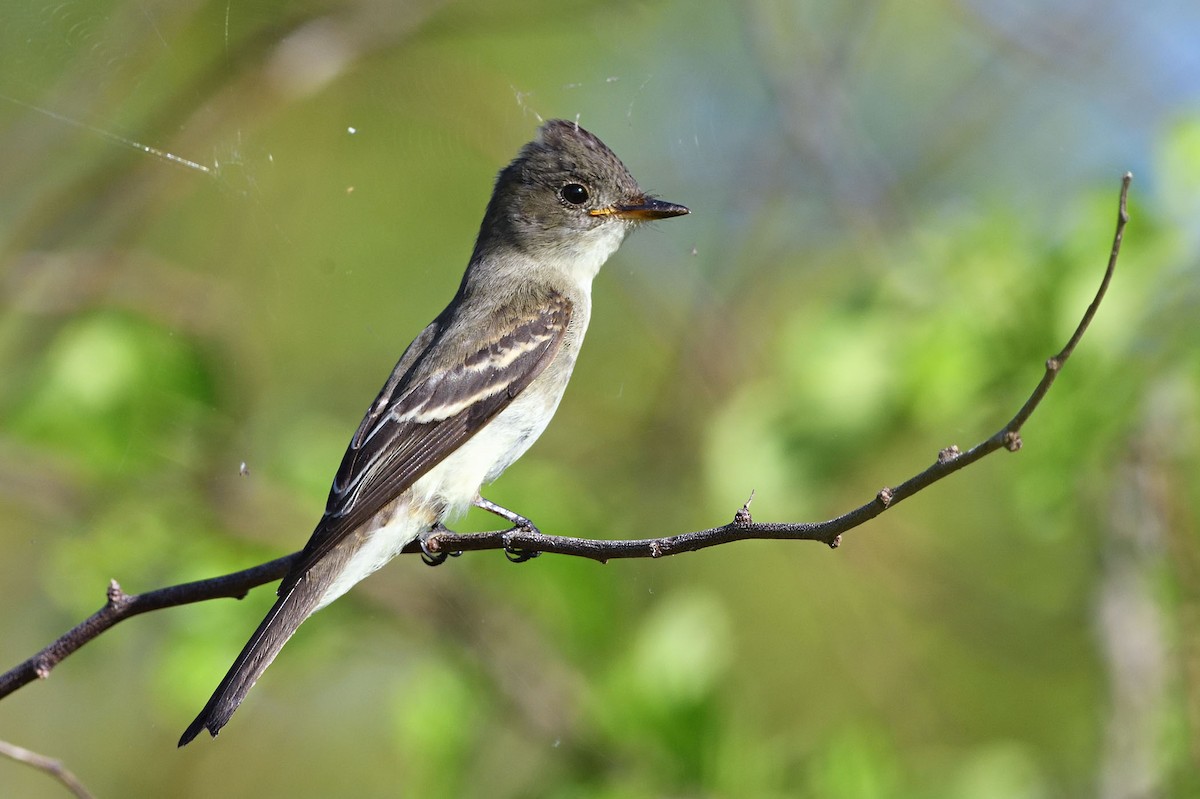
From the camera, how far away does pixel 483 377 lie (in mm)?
3404

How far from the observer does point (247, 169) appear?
12.3 feet

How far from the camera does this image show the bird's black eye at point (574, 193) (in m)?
3.67

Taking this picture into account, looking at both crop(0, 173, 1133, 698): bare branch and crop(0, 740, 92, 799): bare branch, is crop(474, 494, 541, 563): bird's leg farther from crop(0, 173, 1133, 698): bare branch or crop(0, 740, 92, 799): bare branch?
crop(0, 740, 92, 799): bare branch

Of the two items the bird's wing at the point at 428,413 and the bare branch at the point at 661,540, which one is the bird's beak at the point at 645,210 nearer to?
the bird's wing at the point at 428,413

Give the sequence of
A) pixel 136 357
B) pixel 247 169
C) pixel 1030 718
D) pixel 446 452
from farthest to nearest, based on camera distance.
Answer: pixel 1030 718
pixel 136 357
pixel 247 169
pixel 446 452

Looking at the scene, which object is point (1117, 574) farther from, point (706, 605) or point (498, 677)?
point (498, 677)

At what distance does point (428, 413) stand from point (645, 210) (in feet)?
2.82

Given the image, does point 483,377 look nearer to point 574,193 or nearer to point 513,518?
point 513,518

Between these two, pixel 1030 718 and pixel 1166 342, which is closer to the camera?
pixel 1166 342

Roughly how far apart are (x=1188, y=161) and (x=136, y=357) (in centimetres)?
324

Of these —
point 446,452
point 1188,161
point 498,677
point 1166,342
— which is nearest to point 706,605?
point 498,677

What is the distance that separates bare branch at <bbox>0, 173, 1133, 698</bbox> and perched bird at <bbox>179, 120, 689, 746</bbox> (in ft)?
0.89

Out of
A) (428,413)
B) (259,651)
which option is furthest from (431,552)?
(259,651)

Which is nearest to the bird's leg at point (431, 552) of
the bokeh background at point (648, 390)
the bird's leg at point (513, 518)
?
the bird's leg at point (513, 518)
